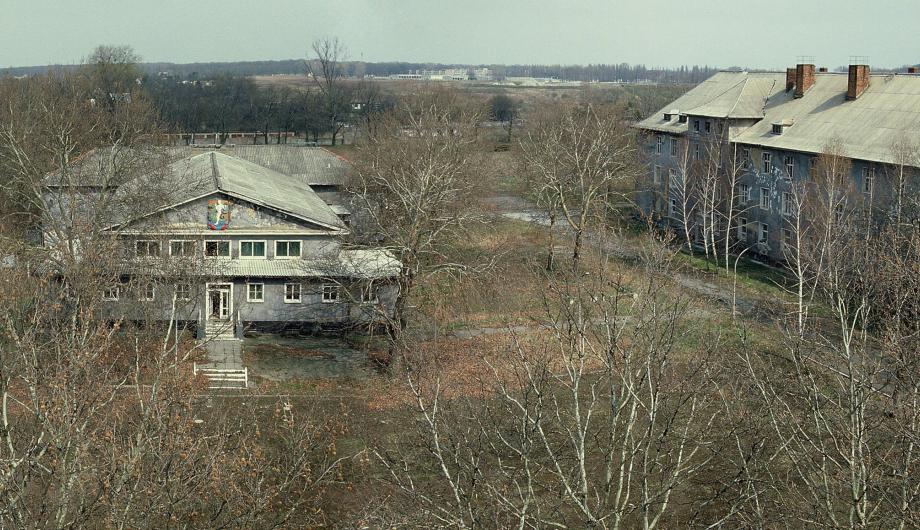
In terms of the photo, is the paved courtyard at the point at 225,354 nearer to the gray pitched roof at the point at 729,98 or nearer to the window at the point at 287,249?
the window at the point at 287,249

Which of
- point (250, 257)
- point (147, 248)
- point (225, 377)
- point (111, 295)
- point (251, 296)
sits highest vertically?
point (147, 248)

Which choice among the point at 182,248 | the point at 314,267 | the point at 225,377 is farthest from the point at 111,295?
the point at 314,267

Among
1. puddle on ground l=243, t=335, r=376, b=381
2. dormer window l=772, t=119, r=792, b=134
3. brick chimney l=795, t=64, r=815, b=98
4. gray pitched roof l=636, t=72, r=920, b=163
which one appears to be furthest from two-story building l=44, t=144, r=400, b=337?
brick chimney l=795, t=64, r=815, b=98

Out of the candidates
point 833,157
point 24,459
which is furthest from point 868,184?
point 24,459

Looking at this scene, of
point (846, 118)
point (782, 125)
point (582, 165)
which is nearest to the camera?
point (846, 118)

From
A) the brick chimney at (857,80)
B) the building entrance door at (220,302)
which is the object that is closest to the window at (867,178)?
the brick chimney at (857,80)

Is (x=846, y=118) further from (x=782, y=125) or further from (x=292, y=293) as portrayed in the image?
(x=292, y=293)
